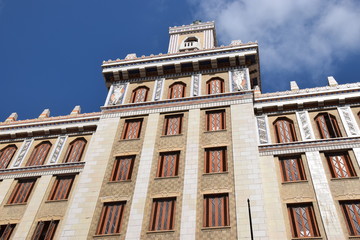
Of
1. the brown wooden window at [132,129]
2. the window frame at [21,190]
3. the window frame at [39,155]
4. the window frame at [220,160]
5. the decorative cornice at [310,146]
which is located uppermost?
the brown wooden window at [132,129]

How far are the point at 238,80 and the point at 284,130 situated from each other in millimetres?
4888

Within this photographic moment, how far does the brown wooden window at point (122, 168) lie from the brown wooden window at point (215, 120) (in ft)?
16.5

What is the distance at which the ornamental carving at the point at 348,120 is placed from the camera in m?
20.6

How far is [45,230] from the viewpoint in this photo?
19.6 meters

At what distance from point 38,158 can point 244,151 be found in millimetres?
13501

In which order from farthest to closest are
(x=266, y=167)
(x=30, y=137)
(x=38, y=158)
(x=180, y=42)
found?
1. (x=180, y=42)
2. (x=30, y=137)
3. (x=38, y=158)
4. (x=266, y=167)

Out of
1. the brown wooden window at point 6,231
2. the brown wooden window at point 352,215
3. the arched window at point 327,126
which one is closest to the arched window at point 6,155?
the brown wooden window at point 6,231

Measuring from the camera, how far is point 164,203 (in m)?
18.7

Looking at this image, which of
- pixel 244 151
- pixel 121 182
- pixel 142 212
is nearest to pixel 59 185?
pixel 121 182

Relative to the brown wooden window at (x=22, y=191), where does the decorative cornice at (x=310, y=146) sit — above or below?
above

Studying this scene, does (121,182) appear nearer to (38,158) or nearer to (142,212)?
(142,212)

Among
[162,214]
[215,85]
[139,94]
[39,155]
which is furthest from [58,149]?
[215,85]

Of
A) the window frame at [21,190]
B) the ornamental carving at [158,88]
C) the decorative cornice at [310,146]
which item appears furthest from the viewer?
the ornamental carving at [158,88]

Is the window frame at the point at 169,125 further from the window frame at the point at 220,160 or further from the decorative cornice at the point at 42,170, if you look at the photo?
the decorative cornice at the point at 42,170
